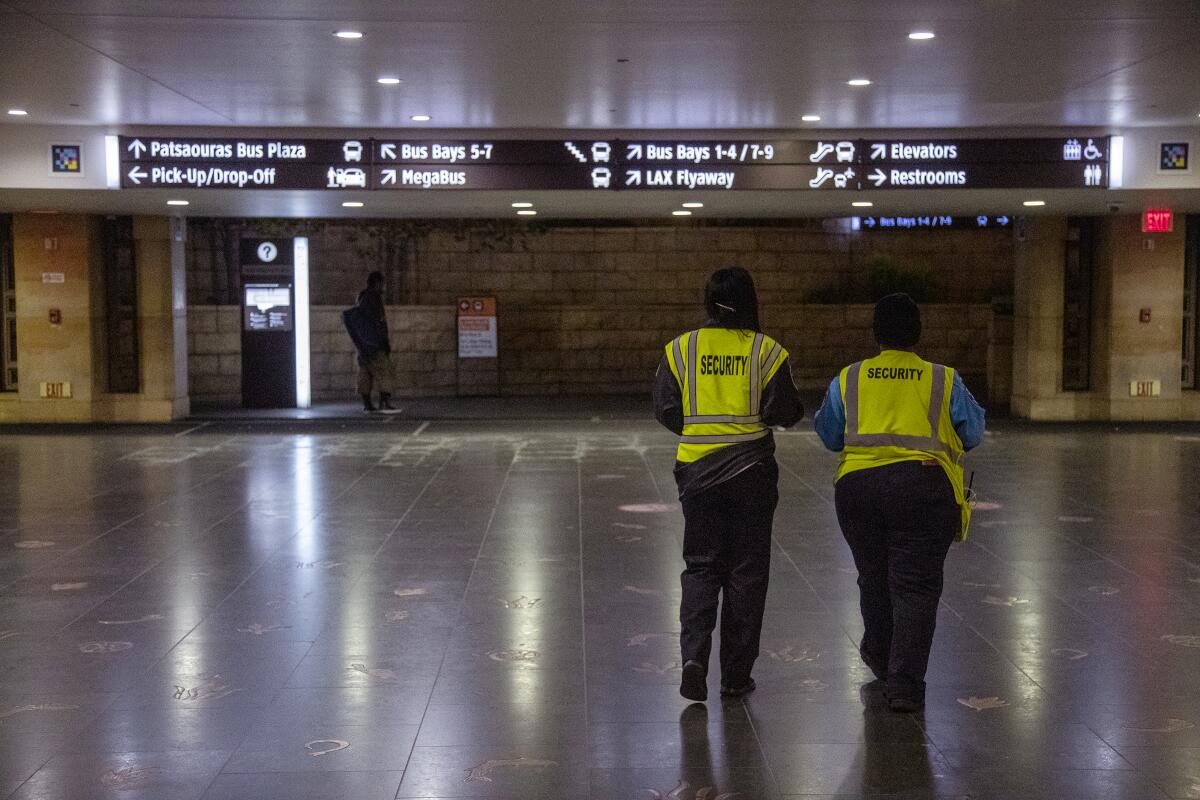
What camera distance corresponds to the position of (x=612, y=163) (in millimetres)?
13359

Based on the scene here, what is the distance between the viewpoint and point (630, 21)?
8352 mm

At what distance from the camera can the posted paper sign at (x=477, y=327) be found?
22.0 meters

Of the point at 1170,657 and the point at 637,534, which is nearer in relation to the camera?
the point at 1170,657

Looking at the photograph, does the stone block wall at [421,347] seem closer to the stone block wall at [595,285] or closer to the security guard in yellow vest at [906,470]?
the stone block wall at [595,285]

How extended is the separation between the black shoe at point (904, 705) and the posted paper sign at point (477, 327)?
1690 centimetres

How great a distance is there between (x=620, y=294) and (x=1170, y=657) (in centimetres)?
1825

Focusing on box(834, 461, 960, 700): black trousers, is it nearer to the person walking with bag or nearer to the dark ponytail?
the dark ponytail

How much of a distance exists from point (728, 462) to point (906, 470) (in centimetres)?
71

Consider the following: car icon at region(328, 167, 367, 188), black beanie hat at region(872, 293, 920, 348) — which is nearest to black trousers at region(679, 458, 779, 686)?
black beanie hat at region(872, 293, 920, 348)

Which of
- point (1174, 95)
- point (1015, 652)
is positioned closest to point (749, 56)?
point (1174, 95)

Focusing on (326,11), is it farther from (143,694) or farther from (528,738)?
(528,738)

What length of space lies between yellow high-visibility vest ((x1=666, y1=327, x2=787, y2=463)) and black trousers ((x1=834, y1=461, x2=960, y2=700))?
0.50 metres

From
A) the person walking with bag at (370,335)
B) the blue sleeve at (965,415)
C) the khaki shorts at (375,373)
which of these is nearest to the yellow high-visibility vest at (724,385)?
the blue sleeve at (965,415)

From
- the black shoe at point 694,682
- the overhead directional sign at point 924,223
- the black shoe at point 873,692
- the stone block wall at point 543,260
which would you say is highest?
the overhead directional sign at point 924,223
